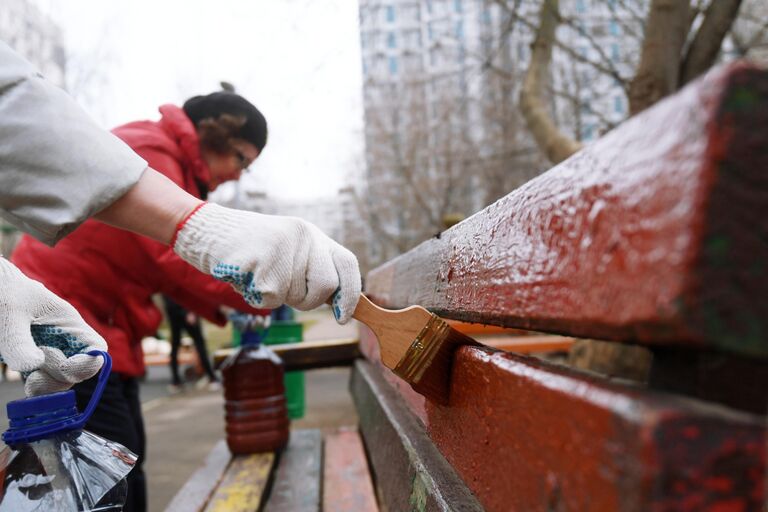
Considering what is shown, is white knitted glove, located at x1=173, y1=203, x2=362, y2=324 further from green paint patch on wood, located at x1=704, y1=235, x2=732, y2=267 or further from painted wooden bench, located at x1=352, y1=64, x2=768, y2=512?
green paint patch on wood, located at x1=704, y1=235, x2=732, y2=267

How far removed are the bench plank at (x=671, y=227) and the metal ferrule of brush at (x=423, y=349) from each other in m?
0.37

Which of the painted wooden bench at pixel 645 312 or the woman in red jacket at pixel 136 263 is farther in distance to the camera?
the woman in red jacket at pixel 136 263

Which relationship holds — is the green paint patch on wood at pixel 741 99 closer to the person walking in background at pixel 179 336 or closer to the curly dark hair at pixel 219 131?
the curly dark hair at pixel 219 131

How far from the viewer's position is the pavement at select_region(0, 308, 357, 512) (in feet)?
12.8

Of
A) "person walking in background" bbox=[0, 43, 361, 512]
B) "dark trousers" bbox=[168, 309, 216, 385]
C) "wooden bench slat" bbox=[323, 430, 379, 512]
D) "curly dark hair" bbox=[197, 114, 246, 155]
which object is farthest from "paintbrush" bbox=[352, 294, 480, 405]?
"dark trousers" bbox=[168, 309, 216, 385]

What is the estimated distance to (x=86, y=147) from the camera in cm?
107

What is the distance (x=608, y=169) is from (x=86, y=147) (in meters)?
0.93

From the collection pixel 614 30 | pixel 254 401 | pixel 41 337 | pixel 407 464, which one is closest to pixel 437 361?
pixel 407 464

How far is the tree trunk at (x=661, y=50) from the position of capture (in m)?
3.97

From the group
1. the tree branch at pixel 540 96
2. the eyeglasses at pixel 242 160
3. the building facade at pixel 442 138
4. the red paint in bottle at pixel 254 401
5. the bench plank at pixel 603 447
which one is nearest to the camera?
the bench plank at pixel 603 447

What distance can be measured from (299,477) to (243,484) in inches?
8.9

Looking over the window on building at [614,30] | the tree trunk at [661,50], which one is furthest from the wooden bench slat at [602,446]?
the window on building at [614,30]

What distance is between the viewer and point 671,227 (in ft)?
1.51

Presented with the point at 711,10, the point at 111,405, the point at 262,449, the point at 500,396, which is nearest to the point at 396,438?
the point at 500,396
